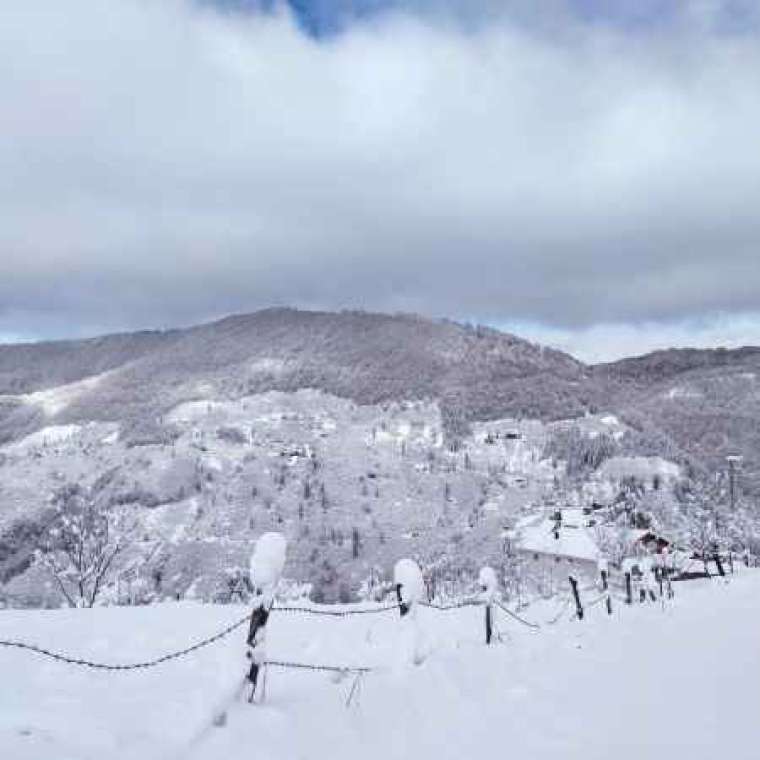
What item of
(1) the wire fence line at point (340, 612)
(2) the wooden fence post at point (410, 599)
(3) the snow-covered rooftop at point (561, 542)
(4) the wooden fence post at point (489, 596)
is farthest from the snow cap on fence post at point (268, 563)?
(3) the snow-covered rooftop at point (561, 542)

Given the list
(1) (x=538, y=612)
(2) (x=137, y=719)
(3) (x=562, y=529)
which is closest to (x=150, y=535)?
(3) (x=562, y=529)

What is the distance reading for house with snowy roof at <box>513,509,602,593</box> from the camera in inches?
2968

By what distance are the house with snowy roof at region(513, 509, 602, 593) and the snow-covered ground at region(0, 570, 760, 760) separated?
62.1 m

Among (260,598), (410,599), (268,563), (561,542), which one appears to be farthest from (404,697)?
(561,542)

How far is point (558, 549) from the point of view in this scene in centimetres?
8138

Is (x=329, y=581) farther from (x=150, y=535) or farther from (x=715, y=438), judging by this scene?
(x=715, y=438)

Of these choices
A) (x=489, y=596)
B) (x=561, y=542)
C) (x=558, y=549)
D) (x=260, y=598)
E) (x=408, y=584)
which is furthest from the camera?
(x=561, y=542)

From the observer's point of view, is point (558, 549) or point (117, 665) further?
point (558, 549)

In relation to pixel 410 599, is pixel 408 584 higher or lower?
higher

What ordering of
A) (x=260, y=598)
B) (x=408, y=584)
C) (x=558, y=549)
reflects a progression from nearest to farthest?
(x=260, y=598)
(x=408, y=584)
(x=558, y=549)

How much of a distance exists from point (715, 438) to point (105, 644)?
677 feet

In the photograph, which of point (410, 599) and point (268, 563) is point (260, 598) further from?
point (410, 599)

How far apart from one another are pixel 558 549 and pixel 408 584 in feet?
247

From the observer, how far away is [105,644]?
37.4 feet
